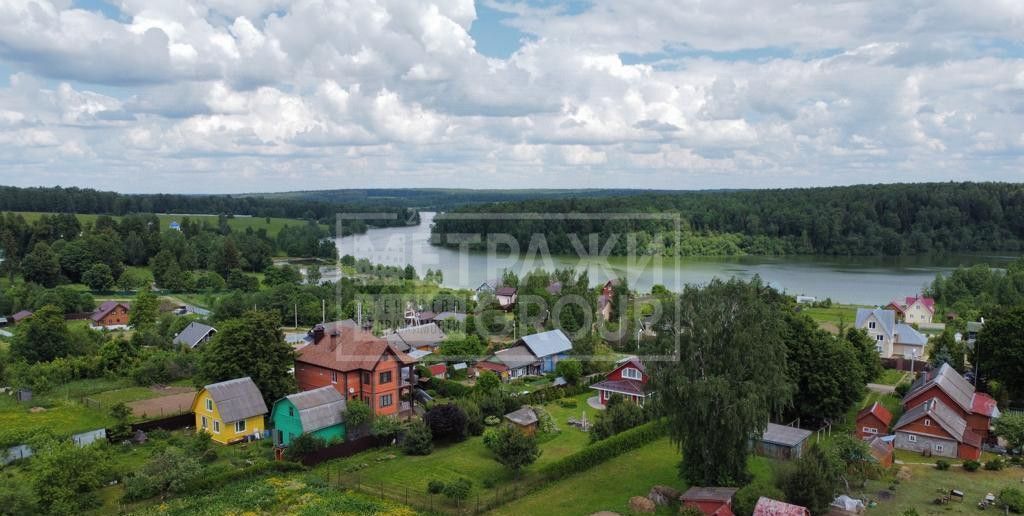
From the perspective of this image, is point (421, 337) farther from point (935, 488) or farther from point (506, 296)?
point (935, 488)

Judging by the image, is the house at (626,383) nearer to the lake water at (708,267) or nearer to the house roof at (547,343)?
the house roof at (547,343)

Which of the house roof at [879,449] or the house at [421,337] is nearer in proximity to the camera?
the house roof at [879,449]

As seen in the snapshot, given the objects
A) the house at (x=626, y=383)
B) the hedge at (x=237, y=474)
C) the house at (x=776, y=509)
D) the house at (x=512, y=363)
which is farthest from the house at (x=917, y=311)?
the hedge at (x=237, y=474)

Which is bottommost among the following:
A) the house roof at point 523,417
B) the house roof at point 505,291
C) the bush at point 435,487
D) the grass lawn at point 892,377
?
the grass lawn at point 892,377

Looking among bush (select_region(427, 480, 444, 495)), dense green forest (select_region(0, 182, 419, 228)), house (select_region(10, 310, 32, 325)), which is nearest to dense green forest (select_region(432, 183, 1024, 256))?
dense green forest (select_region(0, 182, 419, 228))

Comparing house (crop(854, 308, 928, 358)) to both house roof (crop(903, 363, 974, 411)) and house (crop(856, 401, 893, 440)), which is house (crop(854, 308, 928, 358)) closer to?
house roof (crop(903, 363, 974, 411))

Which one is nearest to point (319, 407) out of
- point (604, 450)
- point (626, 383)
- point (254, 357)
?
point (254, 357)
